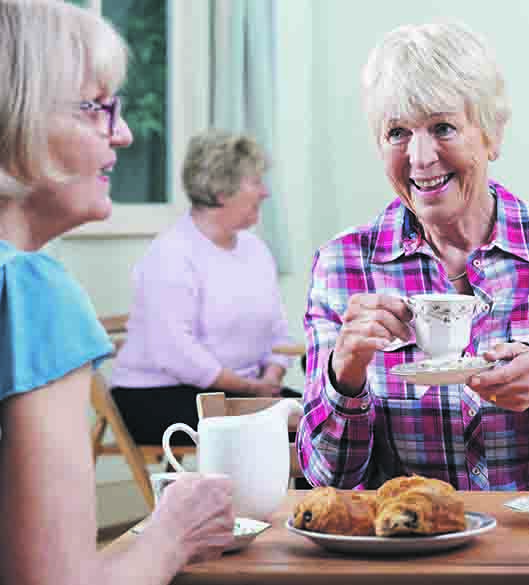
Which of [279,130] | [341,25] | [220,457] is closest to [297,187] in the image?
[279,130]

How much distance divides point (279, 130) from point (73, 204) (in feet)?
16.5

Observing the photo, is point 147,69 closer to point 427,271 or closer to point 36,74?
point 427,271

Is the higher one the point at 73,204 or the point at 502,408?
the point at 73,204

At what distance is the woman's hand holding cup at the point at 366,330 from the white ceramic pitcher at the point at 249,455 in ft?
0.79

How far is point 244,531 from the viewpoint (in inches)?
55.5

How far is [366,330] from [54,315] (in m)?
0.66

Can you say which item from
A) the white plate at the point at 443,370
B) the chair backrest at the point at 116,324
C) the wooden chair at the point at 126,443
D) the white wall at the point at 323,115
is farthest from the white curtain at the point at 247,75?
the white plate at the point at 443,370

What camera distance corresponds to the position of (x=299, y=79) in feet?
20.8

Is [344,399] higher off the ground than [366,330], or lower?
lower

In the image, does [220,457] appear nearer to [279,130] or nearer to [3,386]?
[3,386]

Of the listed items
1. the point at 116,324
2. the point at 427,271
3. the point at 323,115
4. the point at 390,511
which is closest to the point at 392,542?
the point at 390,511

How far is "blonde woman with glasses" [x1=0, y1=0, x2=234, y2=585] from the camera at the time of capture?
3.61 ft

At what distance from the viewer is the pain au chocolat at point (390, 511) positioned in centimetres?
132

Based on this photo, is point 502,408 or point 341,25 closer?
Result: point 502,408
